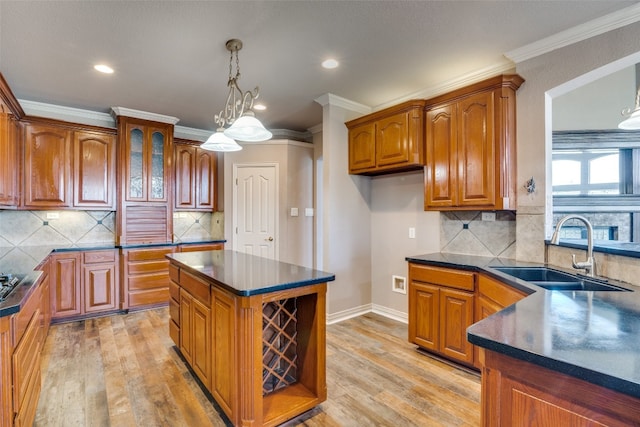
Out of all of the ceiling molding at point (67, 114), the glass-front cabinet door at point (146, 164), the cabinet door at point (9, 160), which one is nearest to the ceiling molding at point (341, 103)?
the glass-front cabinet door at point (146, 164)

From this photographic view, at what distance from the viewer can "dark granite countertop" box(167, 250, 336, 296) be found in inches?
69.3

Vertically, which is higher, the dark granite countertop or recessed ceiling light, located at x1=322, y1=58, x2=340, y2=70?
recessed ceiling light, located at x1=322, y1=58, x2=340, y2=70

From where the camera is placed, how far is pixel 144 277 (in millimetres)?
4156

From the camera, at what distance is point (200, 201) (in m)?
4.95

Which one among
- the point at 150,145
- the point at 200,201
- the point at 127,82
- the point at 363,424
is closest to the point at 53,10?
the point at 127,82

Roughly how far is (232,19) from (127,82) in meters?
1.74

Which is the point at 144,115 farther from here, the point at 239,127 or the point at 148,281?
the point at 239,127

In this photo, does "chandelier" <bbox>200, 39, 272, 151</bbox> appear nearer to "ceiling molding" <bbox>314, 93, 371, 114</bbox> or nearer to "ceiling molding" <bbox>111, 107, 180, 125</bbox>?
"ceiling molding" <bbox>314, 93, 371, 114</bbox>

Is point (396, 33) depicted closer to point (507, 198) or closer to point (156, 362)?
point (507, 198)

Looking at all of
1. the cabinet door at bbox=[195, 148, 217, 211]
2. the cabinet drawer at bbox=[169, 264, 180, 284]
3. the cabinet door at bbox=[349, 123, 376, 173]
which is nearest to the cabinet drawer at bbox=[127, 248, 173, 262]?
the cabinet door at bbox=[195, 148, 217, 211]

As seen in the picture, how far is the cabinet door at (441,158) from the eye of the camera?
9.50 feet

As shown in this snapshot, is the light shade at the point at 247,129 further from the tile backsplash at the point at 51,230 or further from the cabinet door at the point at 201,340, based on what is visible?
the tile backsplash at the point at 51,230

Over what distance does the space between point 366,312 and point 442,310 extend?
1494mm

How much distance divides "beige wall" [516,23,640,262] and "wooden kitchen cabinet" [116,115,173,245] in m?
4.27
